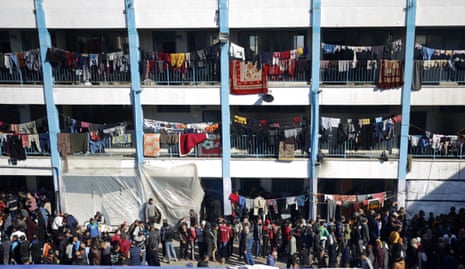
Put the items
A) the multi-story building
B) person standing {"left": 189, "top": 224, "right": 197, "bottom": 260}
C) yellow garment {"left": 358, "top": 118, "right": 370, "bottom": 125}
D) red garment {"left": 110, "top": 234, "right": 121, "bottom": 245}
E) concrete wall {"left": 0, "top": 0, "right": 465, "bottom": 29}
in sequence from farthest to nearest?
yellow garment {"left": 358, "top": 118, "right": 370, "bottom": 125}
the multi-story building
concrete wall {"left": 0, "top": 0, "right": 465, "bottom": 29}
person standing {"left": 189, "top": 224, "right": 197, "bottom": 260}
red garment {"left": 110, "top": 234, "right": 121, "bottom": 245}

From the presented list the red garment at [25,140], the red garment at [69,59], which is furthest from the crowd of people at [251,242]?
the red garment at [69,59]

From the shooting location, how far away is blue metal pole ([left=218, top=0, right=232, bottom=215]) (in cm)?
1438

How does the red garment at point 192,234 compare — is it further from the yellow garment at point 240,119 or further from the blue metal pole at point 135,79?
the yellow garment at point 240,119

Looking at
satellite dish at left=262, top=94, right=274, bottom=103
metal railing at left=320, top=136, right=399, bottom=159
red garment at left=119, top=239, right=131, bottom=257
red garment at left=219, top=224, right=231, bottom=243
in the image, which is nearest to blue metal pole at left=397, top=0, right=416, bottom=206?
metal railing at left=320, top=136, right=399, bottom=159

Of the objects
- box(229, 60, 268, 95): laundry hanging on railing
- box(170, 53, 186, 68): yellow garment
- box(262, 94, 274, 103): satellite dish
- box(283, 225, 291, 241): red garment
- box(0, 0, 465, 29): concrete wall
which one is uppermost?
box(0, 0, 465, 29): concrete wall

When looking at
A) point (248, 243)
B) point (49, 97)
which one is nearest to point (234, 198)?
point (248, 243)

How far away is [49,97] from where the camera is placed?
51.2ft

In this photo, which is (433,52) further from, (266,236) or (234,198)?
(234,198)

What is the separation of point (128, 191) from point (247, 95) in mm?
5746

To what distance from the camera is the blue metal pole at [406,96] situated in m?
14.0

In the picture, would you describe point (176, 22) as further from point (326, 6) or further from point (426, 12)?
point (426, 12)

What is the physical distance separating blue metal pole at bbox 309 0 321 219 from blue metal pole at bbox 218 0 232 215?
301cm

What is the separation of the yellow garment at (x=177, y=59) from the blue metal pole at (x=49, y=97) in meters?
4.59

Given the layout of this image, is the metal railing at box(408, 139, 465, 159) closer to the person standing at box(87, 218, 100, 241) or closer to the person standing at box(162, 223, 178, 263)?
the person standing at box(162, 223, 178, 263)
